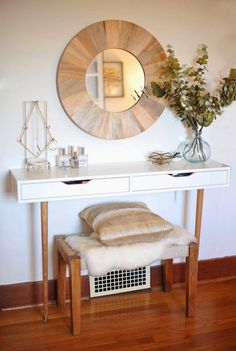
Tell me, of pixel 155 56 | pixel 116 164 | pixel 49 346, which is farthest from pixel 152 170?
pixel 49 346

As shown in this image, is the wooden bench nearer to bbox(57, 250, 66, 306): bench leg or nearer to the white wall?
bbox(57, 250, 66, 306): bench leg

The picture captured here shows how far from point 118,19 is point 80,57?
0.33m

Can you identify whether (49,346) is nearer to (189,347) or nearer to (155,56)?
(189,347)

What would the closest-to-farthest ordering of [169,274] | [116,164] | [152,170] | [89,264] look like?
[89,264]
[152,170]
[116,164]
[169,274]

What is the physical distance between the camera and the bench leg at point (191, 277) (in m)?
2.83

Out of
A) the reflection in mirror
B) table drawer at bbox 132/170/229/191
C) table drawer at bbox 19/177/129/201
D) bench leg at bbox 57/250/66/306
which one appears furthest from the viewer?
bench leg at bbox 57/250/66/306

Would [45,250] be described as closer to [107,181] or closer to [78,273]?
[78,273]

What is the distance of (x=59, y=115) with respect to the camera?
9.47 ft

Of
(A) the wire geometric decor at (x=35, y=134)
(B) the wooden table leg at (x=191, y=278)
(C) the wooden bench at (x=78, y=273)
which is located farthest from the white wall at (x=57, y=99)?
(B) the wooden table leg at (x=191, y=278)

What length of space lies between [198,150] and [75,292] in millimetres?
1189

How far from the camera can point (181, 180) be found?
9.31 ft

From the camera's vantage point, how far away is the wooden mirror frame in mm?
2816

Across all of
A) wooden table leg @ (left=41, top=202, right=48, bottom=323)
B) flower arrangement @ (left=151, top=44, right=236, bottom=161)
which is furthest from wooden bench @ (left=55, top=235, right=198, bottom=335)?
flower arrangement @ (left=151, top=44, right=236, bottom=161)

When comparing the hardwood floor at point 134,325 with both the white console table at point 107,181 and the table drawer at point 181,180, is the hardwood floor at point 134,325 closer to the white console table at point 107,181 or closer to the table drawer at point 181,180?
the white console table at point 107,181
